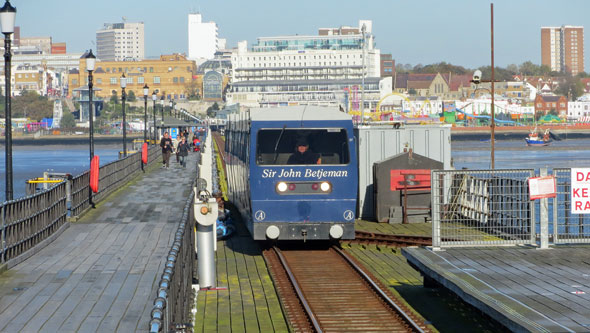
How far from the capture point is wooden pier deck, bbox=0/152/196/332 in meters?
12.6

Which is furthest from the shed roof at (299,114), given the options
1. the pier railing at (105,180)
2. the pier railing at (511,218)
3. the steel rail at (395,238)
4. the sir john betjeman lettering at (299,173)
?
the pier railing at (105,180)

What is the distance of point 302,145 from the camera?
66.9ft

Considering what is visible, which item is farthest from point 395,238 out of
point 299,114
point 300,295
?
point 300,295

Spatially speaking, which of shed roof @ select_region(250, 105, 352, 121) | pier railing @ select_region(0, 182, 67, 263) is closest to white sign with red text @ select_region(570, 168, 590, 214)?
shed roof @ select_region(250, 105, 352, 121)

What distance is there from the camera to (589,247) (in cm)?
1673

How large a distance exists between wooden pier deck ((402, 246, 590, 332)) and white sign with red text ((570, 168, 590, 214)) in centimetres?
79

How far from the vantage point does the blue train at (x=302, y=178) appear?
20.1 m

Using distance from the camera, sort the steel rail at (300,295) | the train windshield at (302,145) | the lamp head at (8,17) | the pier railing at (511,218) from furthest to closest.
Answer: the train windshield at (302,145) → the lamp head at (8,17) → the pier railing at (511,218) → the steel rail at (300,295)

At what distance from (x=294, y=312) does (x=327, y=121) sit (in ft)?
22.8

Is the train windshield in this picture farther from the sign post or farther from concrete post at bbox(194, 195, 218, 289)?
the sign post

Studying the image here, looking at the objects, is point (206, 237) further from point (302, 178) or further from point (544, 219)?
point (544, 219)

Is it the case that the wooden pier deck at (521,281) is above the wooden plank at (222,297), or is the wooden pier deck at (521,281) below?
above

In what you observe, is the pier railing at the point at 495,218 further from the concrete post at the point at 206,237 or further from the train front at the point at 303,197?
the concrete post at the point at 206,237

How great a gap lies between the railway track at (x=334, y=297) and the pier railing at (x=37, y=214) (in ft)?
15.8
